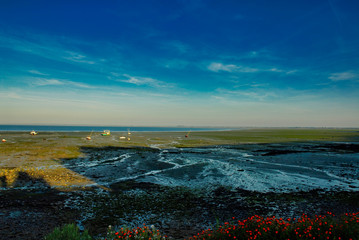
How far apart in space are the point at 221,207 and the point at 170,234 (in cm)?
496

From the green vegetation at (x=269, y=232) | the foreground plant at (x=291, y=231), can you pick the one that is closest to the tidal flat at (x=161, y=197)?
the green vegetation at (x=269, y=232)

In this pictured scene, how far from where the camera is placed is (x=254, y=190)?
17.8m

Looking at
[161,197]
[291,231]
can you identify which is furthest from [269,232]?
[161,197]

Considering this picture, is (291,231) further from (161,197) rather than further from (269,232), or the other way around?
(161,197)

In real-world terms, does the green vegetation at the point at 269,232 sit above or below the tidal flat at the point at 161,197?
above

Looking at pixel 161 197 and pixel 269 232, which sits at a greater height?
pixel 269 232

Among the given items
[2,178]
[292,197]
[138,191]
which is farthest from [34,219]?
[292,197]

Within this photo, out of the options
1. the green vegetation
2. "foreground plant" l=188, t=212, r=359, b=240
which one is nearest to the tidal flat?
the green vegetation

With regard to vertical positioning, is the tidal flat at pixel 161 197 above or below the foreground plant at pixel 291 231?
below

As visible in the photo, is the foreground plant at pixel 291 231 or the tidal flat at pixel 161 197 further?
the tidal flat at pixel 161 197

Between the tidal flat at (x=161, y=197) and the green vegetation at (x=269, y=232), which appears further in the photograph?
the tidal flat at (x=161, y=197)

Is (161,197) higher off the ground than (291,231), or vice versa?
(291,231)

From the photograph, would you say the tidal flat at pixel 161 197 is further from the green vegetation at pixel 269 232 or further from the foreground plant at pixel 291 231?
the foreground plant at pixel 291 231

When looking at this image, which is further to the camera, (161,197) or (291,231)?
(161,197)
